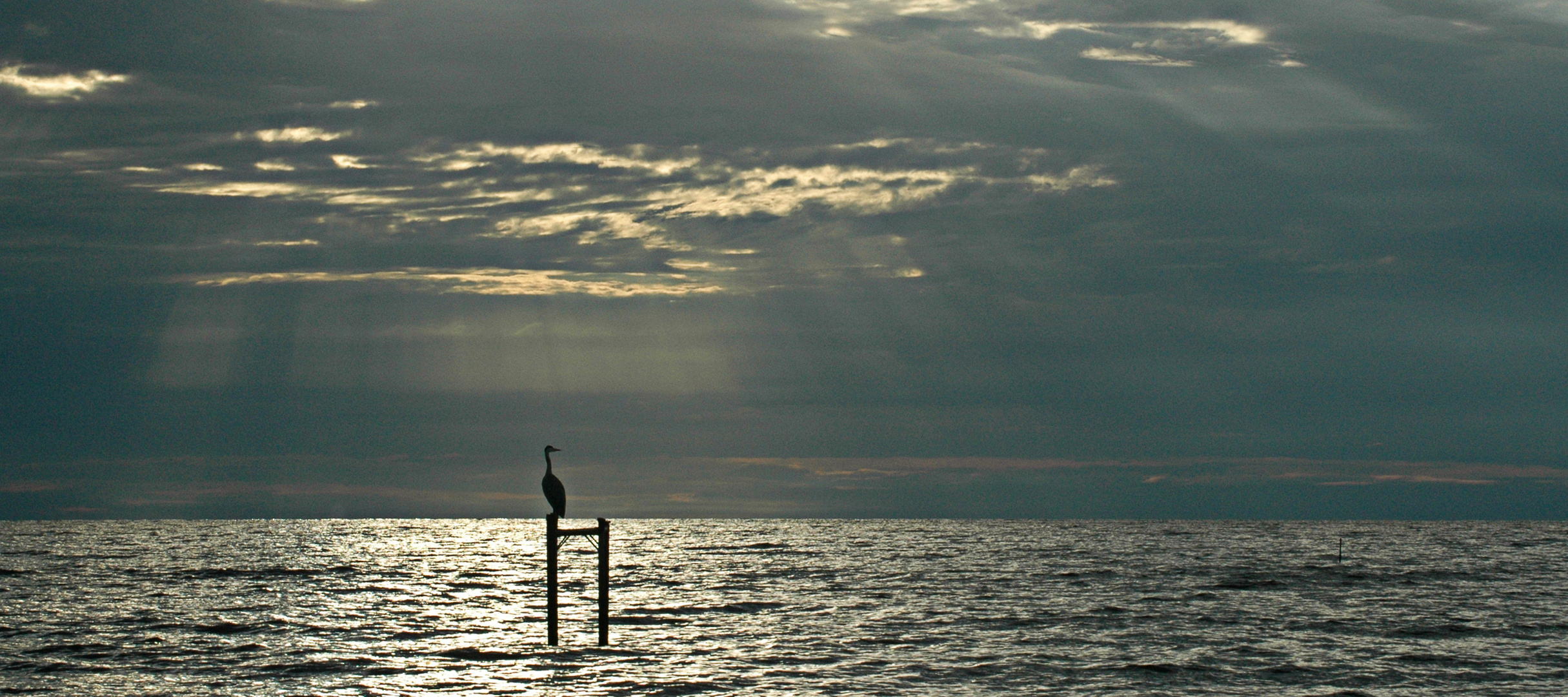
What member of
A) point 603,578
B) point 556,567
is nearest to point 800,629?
point 603,578

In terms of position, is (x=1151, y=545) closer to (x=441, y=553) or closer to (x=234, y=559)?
(x=441, y=553)

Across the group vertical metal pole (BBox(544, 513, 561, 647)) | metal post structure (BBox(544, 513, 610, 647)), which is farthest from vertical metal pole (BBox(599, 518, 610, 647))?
vertical metal pole (BBox(544, 513, 561, 647))

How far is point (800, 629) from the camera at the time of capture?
54.2 metres

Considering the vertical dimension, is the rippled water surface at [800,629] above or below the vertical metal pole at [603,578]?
below

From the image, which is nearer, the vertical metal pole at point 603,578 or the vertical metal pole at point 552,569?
the vertical metal pole at point 552,569

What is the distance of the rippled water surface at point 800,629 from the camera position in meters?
39.7

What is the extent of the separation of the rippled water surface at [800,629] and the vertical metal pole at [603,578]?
0.98m

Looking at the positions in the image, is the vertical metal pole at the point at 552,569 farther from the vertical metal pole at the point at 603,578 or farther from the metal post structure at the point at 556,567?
the vertical metal pole at the point at 603,578

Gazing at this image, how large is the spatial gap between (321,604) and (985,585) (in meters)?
42.2

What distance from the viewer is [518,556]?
440 feet

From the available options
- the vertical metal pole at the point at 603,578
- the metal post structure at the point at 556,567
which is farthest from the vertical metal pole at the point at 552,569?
the vertical metal pole at the point at 603,578

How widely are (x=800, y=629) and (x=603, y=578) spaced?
52.0ft

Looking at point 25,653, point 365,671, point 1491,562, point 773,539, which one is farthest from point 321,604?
point 773,539

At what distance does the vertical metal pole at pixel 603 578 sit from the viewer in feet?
127
